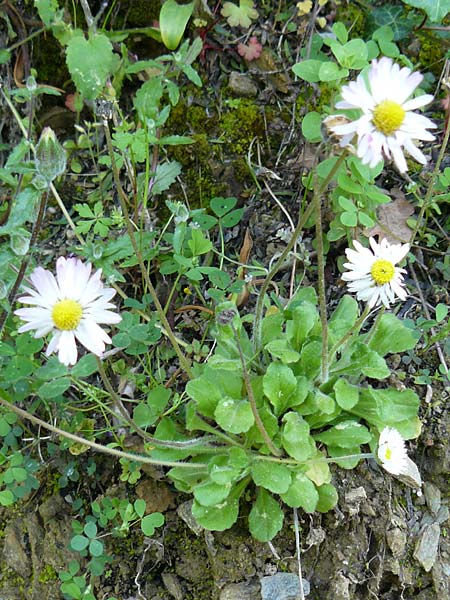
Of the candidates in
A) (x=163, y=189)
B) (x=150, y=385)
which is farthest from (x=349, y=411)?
(x=163, y=189)

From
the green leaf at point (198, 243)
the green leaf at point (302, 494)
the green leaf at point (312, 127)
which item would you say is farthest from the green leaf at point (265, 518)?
the green leaf at point (312, 127)

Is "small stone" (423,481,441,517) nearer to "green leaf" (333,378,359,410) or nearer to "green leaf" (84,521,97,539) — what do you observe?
"green leaf" (333,378,359,410)

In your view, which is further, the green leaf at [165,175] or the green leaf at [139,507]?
the green leaf at [165,175]

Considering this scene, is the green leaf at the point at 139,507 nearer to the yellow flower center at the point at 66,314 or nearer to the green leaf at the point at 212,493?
the green leaf at the point at 212,493

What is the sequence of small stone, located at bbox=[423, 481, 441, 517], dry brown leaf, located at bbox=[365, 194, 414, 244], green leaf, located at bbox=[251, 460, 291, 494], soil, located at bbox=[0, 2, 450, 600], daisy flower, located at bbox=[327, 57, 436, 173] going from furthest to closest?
dry brown leaf, located at bbox=[365, 194, 414, 244]
small stone, located at bbox=[423, 481, 441, 517]
soil, located at bbox=[0, 2, 450, 600]
green leaf, located at bbox=[251, 460, 291, 494]
daisy flower, located at bbox=[327, 57, 436, 173]

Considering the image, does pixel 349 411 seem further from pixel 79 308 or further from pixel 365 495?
pixel 79 308

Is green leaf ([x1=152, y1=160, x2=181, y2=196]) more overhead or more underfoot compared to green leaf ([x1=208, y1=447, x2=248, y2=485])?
more overhead

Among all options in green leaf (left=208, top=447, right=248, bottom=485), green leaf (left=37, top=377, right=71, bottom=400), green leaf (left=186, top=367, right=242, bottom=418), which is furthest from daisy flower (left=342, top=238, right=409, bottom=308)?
green leaf (left=37, top=377, right=71, bottom=400)
